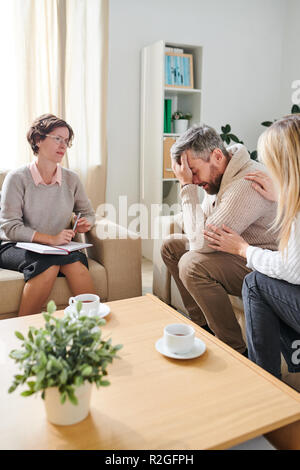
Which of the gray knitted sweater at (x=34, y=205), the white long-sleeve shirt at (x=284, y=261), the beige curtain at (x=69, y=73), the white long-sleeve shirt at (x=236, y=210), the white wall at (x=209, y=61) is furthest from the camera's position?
the white wall at (x=209, y=61)

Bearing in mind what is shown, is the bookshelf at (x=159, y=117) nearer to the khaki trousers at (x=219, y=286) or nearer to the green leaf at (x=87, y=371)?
the khaki trousers at (x=219, y=286)

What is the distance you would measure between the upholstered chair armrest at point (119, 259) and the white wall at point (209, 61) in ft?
4.55

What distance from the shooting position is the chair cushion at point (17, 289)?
1795 mm

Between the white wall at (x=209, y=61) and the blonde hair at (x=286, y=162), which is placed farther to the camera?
the white wall at (x=209, y=61)

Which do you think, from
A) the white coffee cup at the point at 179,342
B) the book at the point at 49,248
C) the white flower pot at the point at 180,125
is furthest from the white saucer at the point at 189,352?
the white flower pot at the point at 180,125

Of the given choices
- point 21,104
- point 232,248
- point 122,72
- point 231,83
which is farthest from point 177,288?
point 231,83

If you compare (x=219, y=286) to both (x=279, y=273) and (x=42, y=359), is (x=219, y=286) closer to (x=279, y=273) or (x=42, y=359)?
(x=279, y=273)

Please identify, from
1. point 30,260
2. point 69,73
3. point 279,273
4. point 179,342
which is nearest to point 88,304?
point 179,342

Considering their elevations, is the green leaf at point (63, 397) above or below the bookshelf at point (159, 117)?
below

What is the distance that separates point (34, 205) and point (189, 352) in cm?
123

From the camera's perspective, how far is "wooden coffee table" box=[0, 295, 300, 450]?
0.81 m

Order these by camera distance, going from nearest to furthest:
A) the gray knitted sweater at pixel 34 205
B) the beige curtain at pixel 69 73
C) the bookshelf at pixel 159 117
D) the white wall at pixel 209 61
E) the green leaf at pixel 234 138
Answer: the gray knitted sweater at pixel 34 205 → the beige curtain at pixel 69 73 → the bookshelf at pixel 159 117 → the white wall at pixel 209 61 → the green leaf at pixel 234 138

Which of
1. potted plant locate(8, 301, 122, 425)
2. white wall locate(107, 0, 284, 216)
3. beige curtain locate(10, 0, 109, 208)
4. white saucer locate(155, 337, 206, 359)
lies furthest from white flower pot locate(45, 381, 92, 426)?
white wall locate(107, 0, 284, 216)

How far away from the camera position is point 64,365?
0.77 metres
